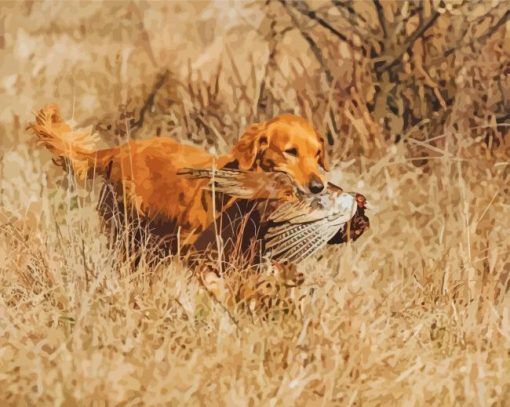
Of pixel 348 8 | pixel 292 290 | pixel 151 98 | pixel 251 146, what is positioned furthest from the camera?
pixel 151 98

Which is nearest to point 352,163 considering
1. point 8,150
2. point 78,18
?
point 8,150

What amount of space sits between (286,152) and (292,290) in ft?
1.17

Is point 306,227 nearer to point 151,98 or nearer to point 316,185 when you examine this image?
point 316,185

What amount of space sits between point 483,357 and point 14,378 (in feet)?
3.52

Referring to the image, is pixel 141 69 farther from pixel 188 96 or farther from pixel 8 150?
pixel 8 150

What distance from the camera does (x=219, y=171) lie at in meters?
2.89

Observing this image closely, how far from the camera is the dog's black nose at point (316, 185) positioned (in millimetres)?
2801

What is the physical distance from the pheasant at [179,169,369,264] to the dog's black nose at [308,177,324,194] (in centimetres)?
2

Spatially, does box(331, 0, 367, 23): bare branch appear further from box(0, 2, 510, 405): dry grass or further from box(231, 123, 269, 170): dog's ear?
box(231, 123, 269, 170): dog's ear

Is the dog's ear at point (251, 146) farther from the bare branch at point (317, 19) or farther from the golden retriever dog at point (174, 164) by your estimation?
the bare branch at point (317, 19)

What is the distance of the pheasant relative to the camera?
284 centimetres

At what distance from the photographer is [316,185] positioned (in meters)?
2.81

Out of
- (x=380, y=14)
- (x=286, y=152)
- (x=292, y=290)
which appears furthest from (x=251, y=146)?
(x=380, y=14)

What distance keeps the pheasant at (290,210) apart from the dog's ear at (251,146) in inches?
1.1
